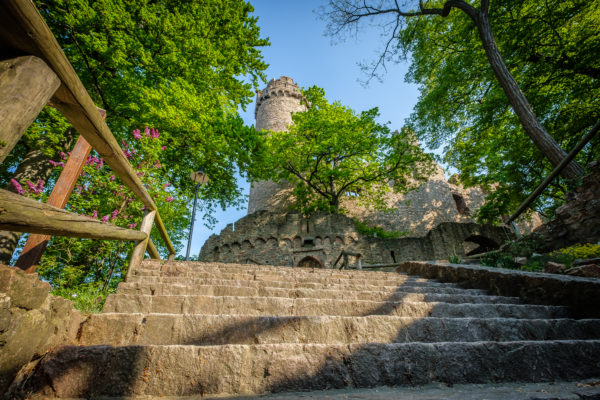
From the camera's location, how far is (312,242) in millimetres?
12094

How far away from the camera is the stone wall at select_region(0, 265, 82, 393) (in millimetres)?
836

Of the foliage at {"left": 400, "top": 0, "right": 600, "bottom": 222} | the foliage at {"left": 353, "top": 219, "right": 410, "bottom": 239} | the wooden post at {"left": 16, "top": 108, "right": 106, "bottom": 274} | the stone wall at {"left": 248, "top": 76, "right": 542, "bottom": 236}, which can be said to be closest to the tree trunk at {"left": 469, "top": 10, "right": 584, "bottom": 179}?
the foliage at {"left": 400, "top": 0, "right": 600, "bottom": 222}

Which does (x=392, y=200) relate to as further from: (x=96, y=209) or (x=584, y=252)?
(x=96, y=209)

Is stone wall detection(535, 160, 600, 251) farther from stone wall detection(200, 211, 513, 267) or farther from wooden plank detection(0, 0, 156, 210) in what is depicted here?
stone wall detection(200, 211, 513, 267)

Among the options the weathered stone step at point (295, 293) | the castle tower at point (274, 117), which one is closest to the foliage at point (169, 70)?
the weathered stone step at point (295, 293)

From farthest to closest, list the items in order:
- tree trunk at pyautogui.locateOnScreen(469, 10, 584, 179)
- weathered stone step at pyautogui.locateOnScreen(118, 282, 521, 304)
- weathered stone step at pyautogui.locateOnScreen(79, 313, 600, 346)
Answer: tree trunk at pyautogui.locateOnScreen(469, 10, 584, 179) → weathered stone step at pyautogui.locateOnScreen(118, 282, 521, 304) → weathered stone step at pyautogui.locateOnScreen(79, 313, 600, 346)

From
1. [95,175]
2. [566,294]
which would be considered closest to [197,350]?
[566,294]

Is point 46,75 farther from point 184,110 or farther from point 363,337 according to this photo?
point 184,110

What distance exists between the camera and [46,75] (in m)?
0.91

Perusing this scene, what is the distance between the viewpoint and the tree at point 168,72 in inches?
195

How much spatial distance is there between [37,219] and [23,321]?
1.39ft

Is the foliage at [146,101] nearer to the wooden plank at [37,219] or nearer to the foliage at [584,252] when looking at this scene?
the wooden plank at [37,219]

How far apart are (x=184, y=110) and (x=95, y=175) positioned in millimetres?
2666

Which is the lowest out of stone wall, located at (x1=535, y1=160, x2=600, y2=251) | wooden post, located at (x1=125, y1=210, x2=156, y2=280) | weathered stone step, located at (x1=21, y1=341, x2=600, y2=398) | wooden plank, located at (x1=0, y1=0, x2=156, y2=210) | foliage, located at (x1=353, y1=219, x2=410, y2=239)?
weathered stone step, located at (x1=21, y1=341, x2=600, y2=398)
